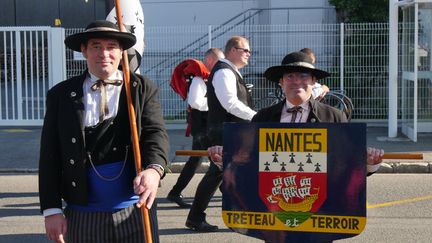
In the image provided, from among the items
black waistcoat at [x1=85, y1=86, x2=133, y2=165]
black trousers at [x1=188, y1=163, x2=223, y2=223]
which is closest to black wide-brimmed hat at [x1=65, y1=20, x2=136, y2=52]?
black waistcoat at [x1=85, y1=86, x2=133, y2=165]

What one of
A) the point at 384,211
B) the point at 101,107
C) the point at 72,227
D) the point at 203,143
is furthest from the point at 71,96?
the point at 384,211

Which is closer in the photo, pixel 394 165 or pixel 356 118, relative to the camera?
pixel 394 165

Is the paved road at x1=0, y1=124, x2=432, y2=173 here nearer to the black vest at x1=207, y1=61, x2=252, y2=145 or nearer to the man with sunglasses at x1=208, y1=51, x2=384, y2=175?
the black vest at x1=207, y1=61, x2=252, y2=145

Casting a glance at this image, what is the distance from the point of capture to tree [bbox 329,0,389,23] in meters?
16.3

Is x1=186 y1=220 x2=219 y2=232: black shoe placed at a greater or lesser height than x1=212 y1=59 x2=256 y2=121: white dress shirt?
lesser

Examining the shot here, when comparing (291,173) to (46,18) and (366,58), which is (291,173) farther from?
(46,18)

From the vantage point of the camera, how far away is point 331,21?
61.1 ft

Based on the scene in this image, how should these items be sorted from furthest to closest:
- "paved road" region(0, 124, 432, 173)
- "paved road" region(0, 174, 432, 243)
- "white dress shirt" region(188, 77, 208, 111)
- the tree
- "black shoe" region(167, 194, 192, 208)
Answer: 1. the tree
2. "paved road" region(0, 124, 432, 173)
3. "black shoe" region(167, 194, 192, 208)
4. "white dress shirt" region(188, 77, 208, 111)
5. "paved road" region(0, 174, 432, 243)

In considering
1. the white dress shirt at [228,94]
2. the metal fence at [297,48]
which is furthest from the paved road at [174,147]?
the white dress shirt at [228,94]

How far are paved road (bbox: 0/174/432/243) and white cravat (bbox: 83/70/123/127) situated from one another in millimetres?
3294

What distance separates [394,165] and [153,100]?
712cm

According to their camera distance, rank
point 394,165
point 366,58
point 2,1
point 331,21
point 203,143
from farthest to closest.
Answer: point 2,1 → point 331,21 → point 366,58 → point 394,165 → point 203,143

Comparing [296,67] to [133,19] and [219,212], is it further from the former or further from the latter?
[219,212]

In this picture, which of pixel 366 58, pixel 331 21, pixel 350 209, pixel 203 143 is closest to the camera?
pixel 350 209
